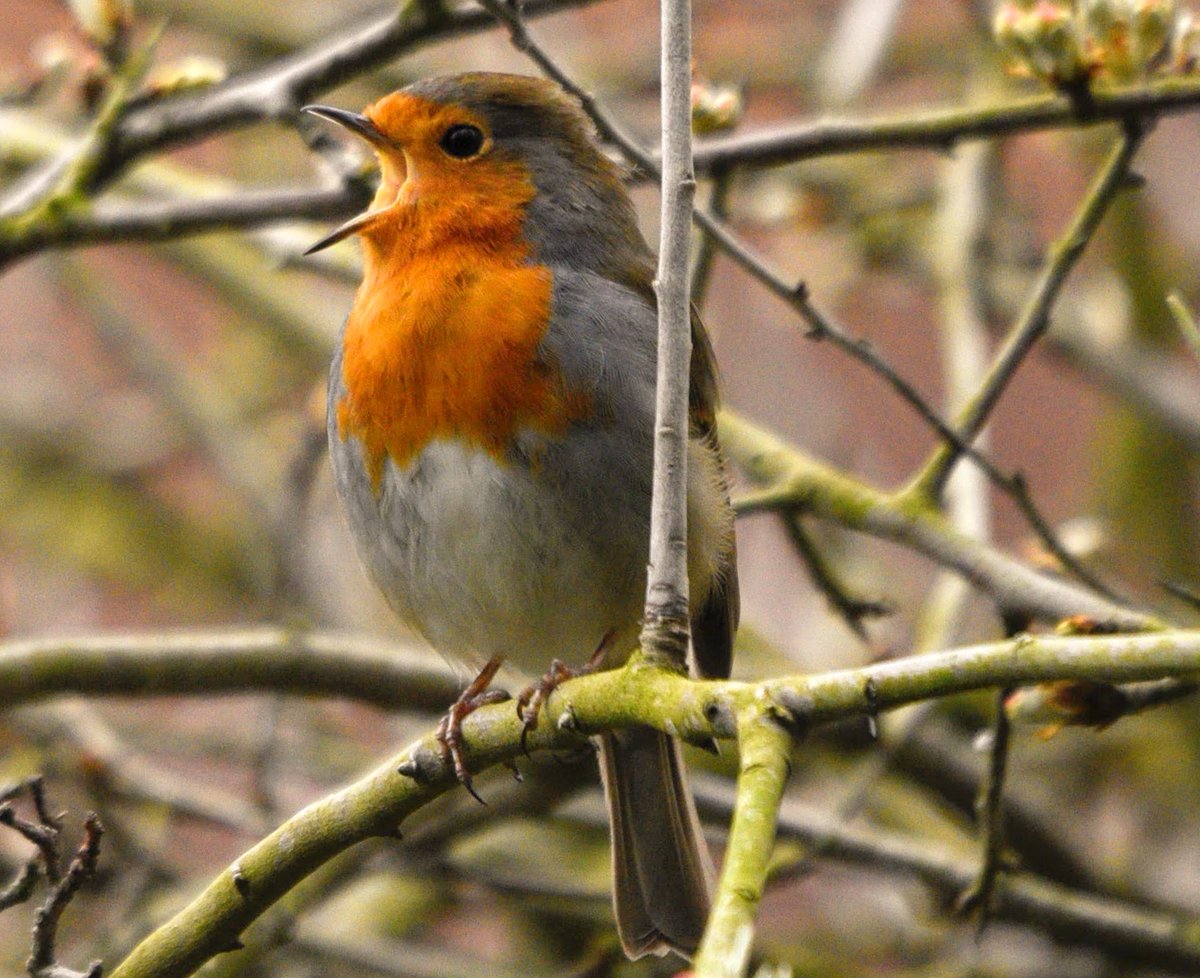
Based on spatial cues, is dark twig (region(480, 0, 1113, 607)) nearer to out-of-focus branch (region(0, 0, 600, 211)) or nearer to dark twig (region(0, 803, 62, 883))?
out-of-focus branch (region(0, 0, 600, 211))

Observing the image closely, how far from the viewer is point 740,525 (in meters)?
6.01

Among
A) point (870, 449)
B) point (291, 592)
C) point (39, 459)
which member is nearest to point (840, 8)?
point (870, 449)

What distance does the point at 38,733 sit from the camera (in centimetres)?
415

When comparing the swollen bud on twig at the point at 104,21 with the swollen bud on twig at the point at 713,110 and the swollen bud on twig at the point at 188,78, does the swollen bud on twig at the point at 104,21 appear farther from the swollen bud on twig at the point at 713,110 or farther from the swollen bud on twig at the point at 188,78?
the swollen bud on twig at the point at 713,110

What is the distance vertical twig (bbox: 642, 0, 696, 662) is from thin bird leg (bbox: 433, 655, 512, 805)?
39cm

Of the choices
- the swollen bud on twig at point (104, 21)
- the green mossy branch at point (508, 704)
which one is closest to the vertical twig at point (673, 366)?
the green mossy branch at point (508, 704)

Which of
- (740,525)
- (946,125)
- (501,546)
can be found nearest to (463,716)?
(501,546)

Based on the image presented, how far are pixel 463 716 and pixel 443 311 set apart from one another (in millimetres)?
688

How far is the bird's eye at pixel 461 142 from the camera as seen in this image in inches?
123

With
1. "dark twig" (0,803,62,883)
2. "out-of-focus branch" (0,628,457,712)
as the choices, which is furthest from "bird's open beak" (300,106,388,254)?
"dark twig" (0,803,62,883)

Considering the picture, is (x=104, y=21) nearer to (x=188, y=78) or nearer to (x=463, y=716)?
(x=188, y=78)

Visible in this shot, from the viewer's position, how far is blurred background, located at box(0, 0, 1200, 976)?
155 inches

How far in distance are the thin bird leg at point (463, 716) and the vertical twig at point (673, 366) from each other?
1.27ft

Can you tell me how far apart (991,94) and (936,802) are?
1811 mm
